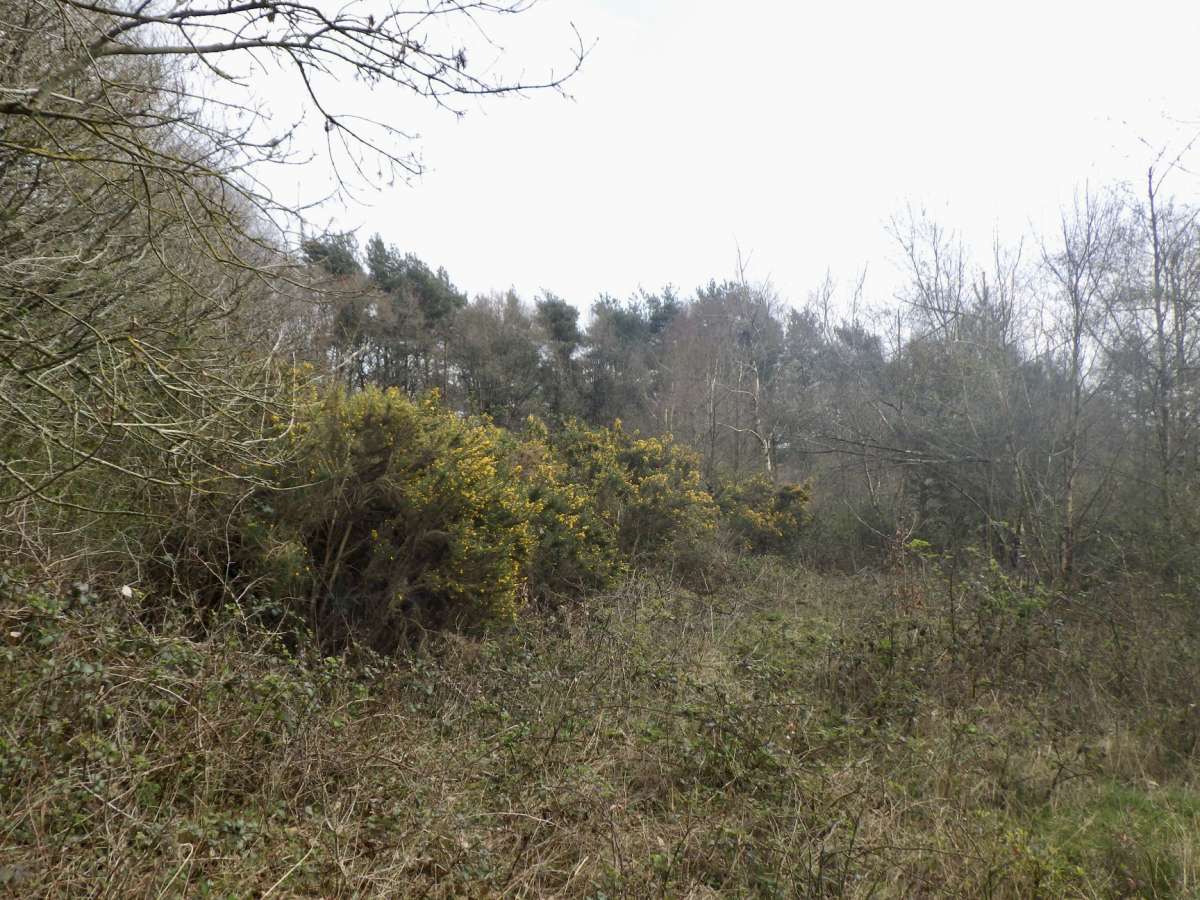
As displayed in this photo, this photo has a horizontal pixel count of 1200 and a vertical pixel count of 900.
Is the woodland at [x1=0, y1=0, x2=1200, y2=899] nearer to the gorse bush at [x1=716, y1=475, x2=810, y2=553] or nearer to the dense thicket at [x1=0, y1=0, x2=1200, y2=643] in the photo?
the dense thicket at [x1=0, y1=0, x2=1200, y2=643]

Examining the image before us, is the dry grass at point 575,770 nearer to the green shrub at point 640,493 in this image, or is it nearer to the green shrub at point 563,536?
the green shrub at point 563,536

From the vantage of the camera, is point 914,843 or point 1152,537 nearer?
point 914,843

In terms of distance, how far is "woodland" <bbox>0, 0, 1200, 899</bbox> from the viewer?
9.78 feet

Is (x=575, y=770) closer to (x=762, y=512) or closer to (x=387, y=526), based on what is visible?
(x=387, y=526)

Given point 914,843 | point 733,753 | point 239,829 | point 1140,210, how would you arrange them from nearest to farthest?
point 239,829 < point 914,843 < point 733,753 < point 1140,210

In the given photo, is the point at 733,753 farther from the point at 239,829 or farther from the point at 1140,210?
the point at 1140,210

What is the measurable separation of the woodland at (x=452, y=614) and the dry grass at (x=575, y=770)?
0.08 feet

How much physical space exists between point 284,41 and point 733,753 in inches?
171

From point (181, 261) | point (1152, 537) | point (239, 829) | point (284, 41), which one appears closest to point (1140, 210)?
point (1152, 537)

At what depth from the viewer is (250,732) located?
3406mm

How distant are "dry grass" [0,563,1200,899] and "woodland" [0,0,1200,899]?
2 centimetres

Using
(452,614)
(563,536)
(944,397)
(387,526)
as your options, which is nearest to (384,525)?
(387,526)

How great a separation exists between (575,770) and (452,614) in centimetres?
261

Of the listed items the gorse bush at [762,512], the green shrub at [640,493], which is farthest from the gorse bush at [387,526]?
the gorse bush at [762,512]
